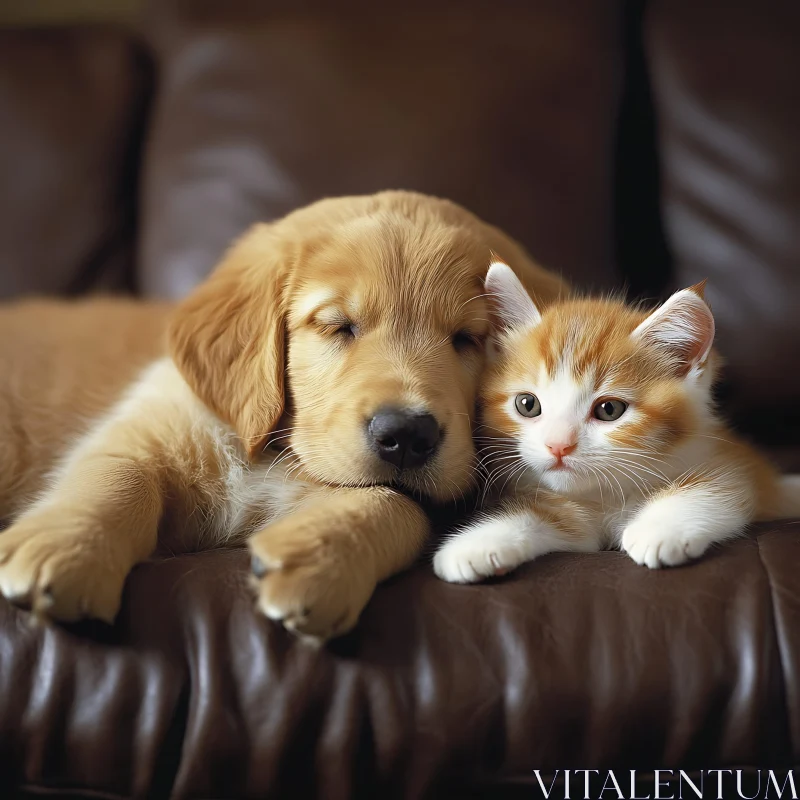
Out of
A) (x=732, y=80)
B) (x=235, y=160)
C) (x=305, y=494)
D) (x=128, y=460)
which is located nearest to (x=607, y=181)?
(x=732, y=80)

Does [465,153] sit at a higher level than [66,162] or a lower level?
higher

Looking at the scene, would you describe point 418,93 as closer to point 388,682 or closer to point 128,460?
point 128,460

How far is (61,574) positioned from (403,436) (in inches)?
23.3

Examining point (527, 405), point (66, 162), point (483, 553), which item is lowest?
point (483, 553)

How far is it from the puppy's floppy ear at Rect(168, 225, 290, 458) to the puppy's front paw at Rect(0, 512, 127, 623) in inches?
18.7

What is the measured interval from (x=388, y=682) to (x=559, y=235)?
1.63m

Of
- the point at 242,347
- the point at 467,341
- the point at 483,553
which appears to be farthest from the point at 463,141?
the point at 483,553

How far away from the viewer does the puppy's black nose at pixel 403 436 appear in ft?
4.76

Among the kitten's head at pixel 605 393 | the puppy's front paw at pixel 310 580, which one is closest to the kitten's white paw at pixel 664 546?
the kitten's head at pixel 605 393

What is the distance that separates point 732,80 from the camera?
8.03 feet

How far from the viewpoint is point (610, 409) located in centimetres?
155

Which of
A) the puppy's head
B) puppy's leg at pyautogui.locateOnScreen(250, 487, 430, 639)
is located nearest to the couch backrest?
the puppy's head

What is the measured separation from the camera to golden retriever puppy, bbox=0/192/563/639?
4.23 ft

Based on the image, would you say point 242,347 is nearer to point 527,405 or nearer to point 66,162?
point 527,405
